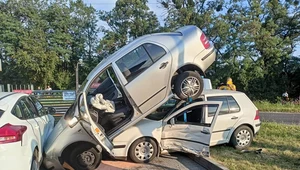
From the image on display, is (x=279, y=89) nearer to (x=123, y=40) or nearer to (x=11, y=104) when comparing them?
(x=123, y=40)

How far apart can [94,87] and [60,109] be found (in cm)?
664

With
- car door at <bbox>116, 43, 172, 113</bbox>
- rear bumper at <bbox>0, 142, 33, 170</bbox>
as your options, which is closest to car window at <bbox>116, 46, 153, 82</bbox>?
car door at <bbox>116, 43, 172, 113</bbox>

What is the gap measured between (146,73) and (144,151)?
5.38 ft

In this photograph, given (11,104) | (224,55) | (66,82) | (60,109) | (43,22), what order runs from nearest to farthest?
(11,104) < (60,109) < (224,55) < (43,22) < (66,82)

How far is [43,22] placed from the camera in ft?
102

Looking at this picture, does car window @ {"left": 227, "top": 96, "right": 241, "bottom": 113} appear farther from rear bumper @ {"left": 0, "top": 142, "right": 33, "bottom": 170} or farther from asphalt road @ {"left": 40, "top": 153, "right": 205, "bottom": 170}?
rear bumper @ {"left": 0, "top": 142, "right": 33, "bottom": 170}

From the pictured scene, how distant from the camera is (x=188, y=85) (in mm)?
5914

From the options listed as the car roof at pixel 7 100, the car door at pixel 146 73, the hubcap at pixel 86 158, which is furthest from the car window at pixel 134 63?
the car roof at pixel 7 100

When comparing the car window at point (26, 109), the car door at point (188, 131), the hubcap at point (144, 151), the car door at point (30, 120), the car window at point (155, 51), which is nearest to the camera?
the car door at point (30, 120)

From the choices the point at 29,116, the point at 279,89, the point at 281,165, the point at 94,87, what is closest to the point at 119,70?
the point at 94,87

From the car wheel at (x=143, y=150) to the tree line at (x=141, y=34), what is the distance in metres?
19.1

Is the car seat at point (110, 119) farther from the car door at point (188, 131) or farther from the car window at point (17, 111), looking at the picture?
the car window at point (17, 111)

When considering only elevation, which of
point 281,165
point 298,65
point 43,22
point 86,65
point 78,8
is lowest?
point 281,165

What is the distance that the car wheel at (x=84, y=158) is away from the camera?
18.1 ft
